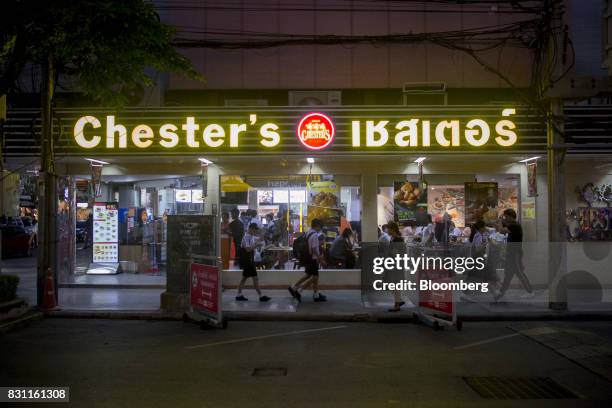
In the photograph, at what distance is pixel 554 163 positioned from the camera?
12.0 meters

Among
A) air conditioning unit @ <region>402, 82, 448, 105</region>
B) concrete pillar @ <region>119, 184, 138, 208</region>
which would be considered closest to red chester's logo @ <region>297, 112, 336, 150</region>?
air conditioning unit @ <region>402, 82, 448, 105</region>

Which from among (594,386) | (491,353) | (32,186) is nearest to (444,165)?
(491,353)

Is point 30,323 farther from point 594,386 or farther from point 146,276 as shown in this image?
point 594,386

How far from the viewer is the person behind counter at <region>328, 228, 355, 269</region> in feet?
48.4

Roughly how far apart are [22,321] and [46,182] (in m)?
3.03

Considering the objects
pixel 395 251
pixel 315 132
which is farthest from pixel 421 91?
pixel 395 251

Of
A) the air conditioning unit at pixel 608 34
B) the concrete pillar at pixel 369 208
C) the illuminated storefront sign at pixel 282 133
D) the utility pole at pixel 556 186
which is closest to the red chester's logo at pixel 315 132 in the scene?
the illuminated storefront sign at pixel 282 133

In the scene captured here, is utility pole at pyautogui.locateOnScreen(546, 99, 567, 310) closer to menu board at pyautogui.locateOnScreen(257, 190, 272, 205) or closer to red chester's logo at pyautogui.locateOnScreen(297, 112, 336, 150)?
red chester's logo at pyautogui.locateOnScreen(297, 112, 336, 150)

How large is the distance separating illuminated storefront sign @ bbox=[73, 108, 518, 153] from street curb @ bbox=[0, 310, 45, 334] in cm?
429

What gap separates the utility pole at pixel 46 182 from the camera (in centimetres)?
1173

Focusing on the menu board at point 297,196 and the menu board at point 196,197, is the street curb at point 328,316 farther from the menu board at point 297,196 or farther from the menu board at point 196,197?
the menu board at point 196,197

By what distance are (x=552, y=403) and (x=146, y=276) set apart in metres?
12.7

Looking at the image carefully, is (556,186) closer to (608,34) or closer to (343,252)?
(608,34)

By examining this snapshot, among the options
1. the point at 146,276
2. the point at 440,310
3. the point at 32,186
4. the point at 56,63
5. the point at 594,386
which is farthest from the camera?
the point at 32,186
